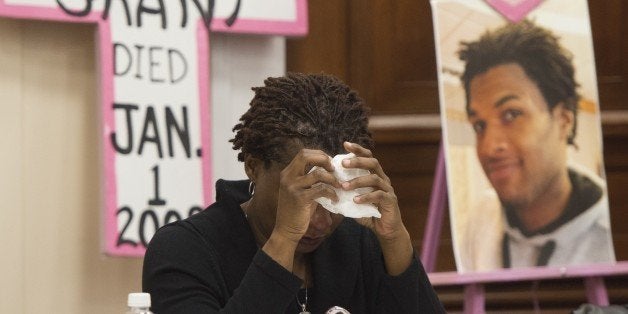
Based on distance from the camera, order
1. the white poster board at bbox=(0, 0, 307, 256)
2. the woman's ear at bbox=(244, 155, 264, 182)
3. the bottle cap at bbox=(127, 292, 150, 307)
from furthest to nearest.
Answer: the white poster board at bbox=(0, 0, 307, 256) → the woman's ear at bbox=(244, 155, 264, 182) → the bottle cap at bbox=(127, 292, 150, 307)

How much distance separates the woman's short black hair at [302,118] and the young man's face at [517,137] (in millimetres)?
1074

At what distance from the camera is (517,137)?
2541 mm

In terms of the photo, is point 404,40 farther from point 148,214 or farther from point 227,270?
point 227,270

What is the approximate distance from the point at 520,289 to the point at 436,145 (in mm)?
469

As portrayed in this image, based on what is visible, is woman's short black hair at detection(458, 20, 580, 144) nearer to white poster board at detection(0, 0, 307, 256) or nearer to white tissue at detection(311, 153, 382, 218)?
white poster board at detection(0, 0, 307, 256)

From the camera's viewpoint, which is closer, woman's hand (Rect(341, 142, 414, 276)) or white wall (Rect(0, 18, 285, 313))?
woman's hand (Rect(341, 142, 414, 276))

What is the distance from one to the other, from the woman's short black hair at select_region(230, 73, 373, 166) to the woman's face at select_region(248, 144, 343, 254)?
1cm

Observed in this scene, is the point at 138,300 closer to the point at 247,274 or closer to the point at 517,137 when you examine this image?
the point at 247,274

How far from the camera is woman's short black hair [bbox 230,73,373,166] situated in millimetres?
1441

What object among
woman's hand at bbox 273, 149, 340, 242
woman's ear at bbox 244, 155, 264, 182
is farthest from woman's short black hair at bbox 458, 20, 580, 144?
woman's hand at bbox 273, 149, 340, 242

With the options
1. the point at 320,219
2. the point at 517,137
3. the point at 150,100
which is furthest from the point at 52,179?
the point at 320,219

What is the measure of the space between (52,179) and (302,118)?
4.35 feet

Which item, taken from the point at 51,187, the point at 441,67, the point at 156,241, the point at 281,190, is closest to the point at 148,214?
the point at 51,187

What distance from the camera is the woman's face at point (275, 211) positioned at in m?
1.43
